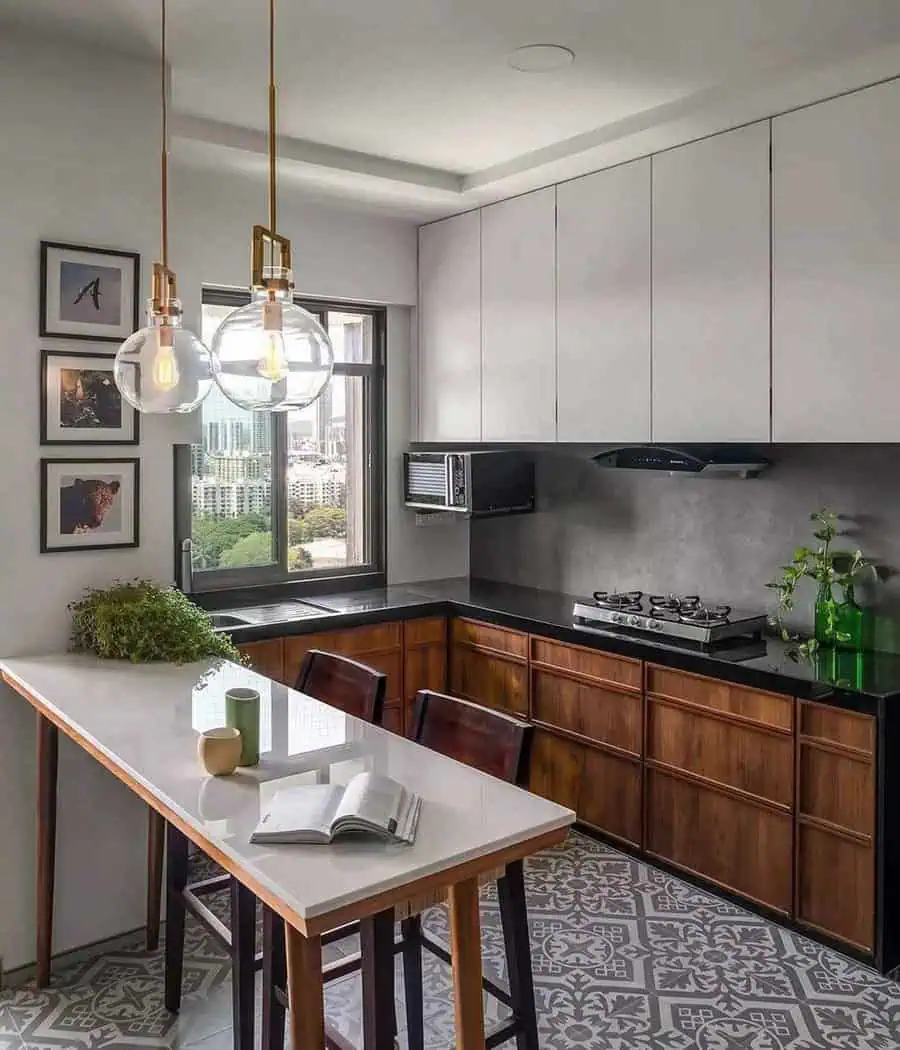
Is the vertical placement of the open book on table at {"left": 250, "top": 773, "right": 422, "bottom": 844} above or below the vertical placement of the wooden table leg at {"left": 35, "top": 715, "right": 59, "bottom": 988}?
above

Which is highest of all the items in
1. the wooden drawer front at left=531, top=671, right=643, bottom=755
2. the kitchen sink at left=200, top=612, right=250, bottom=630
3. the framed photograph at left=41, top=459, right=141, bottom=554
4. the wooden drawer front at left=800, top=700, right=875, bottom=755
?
the framed photograph at left=41, top=459, right=141, bottom=554

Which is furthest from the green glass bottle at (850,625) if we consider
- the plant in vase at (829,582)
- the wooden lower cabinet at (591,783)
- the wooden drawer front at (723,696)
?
the wooden lower cabinet at (591,783)

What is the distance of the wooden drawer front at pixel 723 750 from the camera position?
307 cm

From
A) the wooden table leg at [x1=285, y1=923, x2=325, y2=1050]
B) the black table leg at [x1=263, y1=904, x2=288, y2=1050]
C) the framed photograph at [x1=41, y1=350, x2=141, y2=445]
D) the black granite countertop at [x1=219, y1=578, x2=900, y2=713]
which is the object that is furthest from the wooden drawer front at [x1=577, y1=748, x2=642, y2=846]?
the wooden table leg at [x1=285, y1=923, x2=325, y2=1050]

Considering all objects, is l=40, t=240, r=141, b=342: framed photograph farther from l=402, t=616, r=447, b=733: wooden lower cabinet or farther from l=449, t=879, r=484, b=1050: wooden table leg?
l=449, t=879, r=484, b=1050: wooden table leg

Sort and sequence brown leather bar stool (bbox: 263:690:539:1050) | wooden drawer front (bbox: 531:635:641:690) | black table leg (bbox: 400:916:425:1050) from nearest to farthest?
brown leather bar stool (bbox: 263:690:539:1050)
black table leg (bbox: 400:916:425:1050)
wooden drawer front (bbox: 531:635:641:690)

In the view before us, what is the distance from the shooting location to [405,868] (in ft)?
5.24

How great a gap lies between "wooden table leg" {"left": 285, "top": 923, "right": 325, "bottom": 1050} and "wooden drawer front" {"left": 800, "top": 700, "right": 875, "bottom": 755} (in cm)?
188

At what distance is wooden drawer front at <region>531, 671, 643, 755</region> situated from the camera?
3.54 m

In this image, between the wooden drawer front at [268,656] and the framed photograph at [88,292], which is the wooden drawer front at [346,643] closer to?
the wooden drawer front at [268,656]

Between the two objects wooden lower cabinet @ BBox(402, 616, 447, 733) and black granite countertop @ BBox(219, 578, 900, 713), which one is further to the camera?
wooden lower cabinet @ BBox(402, 616, 447, 733)

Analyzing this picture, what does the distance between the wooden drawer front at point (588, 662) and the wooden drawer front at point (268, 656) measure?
996mm

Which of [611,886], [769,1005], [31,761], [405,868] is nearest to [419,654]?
[611,886]

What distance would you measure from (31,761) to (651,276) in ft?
8.63
